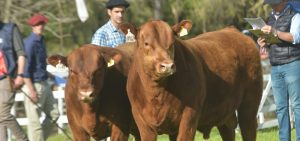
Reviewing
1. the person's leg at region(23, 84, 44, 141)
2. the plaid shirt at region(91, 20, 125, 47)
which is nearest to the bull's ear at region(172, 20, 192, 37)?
the plaid shirt at region(91, 20, 125, 47)

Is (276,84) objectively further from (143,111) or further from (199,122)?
(143,111)

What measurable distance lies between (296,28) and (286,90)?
36.3 inches

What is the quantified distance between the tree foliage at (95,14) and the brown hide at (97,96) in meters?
20.1

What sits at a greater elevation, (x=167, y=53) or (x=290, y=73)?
(x=167, y=53)

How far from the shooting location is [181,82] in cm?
913

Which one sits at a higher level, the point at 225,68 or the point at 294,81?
the point at 225,68

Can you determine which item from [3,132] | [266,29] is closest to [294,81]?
[266,29]

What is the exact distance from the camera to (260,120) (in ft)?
57.3

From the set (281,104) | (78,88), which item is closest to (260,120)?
(281,104)

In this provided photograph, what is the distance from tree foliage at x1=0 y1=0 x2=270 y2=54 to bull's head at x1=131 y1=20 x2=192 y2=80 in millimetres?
20964

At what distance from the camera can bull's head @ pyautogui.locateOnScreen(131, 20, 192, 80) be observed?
8.52 m

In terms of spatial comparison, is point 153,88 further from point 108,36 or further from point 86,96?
point 108,36

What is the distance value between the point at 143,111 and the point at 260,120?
28.4 ft

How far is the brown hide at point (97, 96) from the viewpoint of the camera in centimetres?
959
